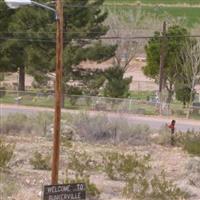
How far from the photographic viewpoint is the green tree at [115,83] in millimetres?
48281

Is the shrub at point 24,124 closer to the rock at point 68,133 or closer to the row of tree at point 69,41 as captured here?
the rock at point 68,133

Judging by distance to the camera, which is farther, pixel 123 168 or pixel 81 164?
pixel 81 164

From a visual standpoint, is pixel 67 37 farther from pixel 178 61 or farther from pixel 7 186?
pixel 7 186

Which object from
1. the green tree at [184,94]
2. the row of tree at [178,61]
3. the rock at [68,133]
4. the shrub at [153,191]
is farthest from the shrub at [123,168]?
the green tree at [184,94]

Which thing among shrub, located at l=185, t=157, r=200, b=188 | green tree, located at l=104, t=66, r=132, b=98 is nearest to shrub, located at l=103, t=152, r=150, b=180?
shrub, located at l=185, t=157, r=200, b=188

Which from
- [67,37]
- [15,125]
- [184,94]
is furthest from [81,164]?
[184,94]

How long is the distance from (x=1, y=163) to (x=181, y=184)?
5.32m

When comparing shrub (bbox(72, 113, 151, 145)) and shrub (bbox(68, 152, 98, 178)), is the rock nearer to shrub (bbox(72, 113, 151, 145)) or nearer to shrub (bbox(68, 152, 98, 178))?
shrub (bbox(72, 113, 151, 145))

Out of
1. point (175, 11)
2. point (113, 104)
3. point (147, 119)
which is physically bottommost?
point (147, 119)

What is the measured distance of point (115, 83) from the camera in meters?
48.3

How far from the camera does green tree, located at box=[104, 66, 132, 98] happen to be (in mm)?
48281

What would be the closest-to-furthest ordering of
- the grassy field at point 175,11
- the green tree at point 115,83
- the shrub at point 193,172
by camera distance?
the shrub at point 193,172 < the green tree at point 115,83 < the grassy field at point 175,11

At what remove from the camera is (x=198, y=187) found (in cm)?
2233

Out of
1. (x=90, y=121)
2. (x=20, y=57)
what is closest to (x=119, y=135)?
(x=90, y=121)
